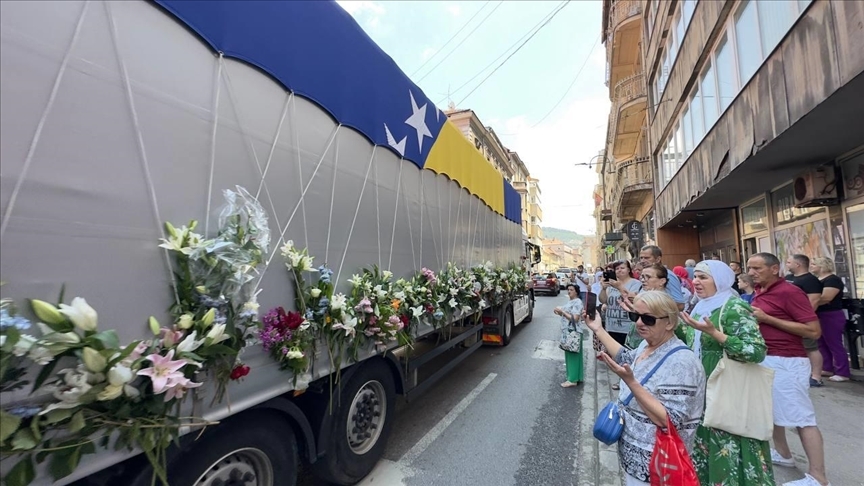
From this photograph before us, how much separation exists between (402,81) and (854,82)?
4515 millimetres

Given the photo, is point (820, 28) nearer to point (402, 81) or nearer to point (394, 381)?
point (402, 81)

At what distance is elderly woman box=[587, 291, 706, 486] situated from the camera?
6.37 ft

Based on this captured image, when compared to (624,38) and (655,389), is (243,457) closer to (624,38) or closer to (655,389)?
(655,389)

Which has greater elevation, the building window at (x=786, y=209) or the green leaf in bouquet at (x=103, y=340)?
the building window at (x=786, y=209)

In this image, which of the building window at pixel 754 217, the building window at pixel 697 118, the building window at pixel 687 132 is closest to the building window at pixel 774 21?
the building window at pixel 697 118

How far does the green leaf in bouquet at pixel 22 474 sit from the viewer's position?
1.27 metres

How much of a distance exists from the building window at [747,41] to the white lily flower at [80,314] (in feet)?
26.8

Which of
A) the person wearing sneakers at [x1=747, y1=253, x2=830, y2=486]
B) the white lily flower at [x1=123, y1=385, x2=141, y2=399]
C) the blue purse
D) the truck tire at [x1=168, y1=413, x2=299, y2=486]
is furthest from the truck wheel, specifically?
the white lily flower at [x1=123, y1=385, x2=141, y2=399]

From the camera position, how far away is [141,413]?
1.56 meters

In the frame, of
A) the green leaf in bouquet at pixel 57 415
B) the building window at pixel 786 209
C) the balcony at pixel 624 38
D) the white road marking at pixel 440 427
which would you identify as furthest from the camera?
the balcony at pixel 624 38

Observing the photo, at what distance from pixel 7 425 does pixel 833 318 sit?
840cm

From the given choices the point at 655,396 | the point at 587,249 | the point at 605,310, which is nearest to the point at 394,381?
the point at 655,396

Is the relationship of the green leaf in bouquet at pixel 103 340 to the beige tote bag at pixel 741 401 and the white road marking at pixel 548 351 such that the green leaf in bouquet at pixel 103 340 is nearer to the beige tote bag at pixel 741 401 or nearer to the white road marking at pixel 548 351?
the beige tote bag at pixel 741 401

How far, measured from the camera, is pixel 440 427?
4406 mm
